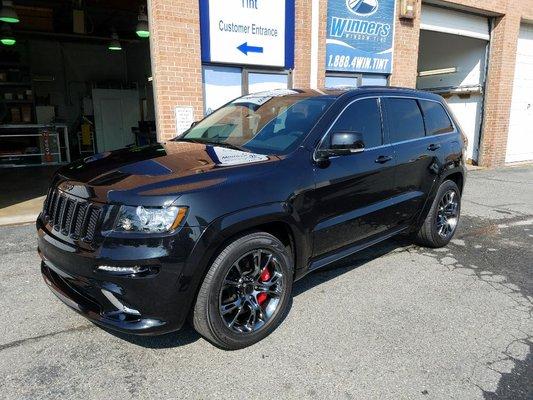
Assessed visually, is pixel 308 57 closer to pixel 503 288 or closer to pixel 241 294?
pixel 503 288

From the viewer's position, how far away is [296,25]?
28.4 ft

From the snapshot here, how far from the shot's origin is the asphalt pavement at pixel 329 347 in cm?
262

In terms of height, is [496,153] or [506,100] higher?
[506,100]

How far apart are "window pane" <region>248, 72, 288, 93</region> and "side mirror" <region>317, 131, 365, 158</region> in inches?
205

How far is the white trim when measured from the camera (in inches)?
342

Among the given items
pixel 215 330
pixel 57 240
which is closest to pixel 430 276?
pixel 215 330

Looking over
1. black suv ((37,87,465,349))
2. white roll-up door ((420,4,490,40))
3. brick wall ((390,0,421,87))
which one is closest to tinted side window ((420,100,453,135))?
black suv ((37,87,465,349))

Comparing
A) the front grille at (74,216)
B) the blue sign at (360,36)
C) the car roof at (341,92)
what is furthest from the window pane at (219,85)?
the front grille at (74,216)

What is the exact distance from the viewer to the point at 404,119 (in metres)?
4.45

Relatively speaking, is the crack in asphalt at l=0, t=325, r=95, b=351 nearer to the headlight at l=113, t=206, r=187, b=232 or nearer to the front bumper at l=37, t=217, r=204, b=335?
the front bumper at l=37, t=217, r=204, b=335

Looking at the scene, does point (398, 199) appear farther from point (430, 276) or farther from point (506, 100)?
point (506, 100)

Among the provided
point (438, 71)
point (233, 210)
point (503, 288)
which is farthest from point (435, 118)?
point (438, 71)

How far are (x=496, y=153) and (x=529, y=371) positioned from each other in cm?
1135

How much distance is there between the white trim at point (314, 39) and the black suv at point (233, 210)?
4720 mm
